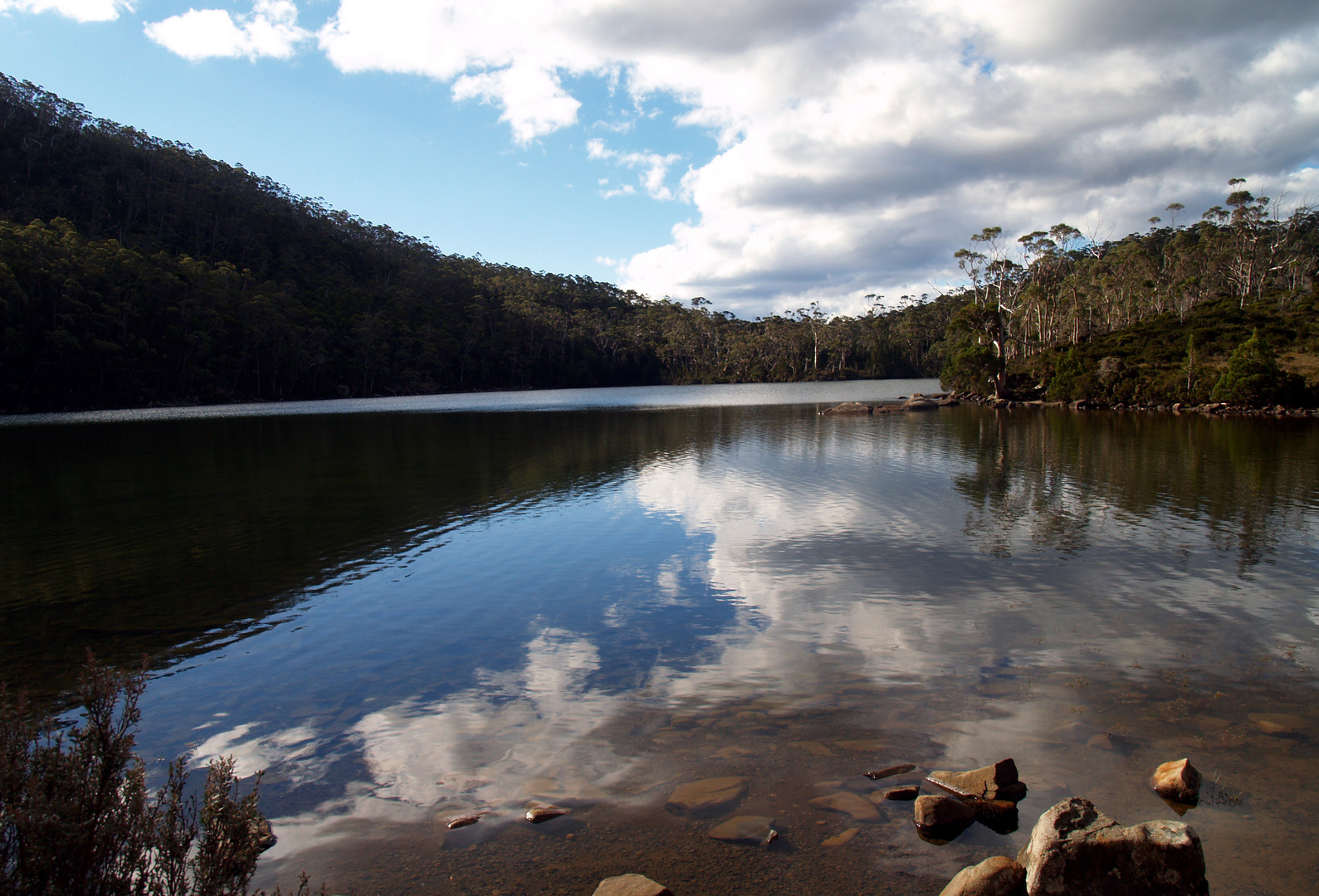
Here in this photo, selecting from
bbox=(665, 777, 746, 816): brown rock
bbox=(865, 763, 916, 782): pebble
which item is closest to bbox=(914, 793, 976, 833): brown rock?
bbox=(865, 763, 916, 782): pebble

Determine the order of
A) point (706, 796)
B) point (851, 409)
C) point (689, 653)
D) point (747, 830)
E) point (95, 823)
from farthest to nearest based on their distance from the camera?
point (851, 409)
point (689, 653)
point (706, 796)
point (747, 830)
point (95, 823)

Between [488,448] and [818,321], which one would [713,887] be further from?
[818,321]

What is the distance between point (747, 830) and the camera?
593cm

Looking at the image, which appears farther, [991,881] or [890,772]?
[890,772]

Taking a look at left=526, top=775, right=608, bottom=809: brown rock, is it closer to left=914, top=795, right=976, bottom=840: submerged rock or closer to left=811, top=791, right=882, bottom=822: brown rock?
left=811, top=791, right=882, bottom=822: brown rock

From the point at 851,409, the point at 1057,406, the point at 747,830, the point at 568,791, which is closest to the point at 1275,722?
the point at 747,830

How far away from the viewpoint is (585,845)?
581 cm

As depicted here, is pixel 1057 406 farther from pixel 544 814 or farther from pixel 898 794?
pixel 544 814

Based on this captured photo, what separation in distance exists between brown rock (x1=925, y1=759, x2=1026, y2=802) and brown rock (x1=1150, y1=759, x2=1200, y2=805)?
1.14 meters

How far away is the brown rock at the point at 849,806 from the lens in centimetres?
606

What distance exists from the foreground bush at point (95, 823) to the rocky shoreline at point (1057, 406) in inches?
2231

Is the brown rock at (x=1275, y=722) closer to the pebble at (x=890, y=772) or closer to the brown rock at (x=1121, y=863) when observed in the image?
the brown rock at (x=1121, y=863)

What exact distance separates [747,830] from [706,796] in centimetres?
60

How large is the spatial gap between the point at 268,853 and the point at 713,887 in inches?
140
